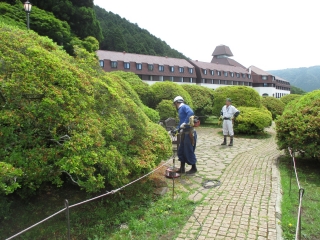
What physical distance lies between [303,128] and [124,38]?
51.5 metres

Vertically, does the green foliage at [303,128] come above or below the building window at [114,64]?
below

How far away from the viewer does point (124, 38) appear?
5316cm

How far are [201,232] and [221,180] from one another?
2320mm

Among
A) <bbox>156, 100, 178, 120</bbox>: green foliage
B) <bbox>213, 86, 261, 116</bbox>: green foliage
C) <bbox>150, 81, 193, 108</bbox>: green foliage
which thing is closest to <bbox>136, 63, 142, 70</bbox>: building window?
<bbox>213, 86, 261, 116</bbox>: green foliage

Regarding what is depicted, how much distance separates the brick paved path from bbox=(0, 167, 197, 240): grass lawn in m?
0.29

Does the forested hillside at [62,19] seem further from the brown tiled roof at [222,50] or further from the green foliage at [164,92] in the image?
the brown tiled roof at [222,50]

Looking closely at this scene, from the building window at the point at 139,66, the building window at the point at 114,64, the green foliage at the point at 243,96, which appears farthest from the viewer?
the building window at the point at 139,66

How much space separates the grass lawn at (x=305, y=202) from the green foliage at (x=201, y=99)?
9.81 metres

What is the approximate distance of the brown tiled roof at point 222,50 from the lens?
67750mm

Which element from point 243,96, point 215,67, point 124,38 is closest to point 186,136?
point 243,96

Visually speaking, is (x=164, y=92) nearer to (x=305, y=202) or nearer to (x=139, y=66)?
(x=305, y=202)

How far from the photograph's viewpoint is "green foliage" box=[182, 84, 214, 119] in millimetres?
16547

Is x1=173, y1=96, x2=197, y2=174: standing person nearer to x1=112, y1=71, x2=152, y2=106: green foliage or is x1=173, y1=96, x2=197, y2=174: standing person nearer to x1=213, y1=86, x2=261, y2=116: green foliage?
x1=112, y1=71, x2=152, y2=106: green foliage

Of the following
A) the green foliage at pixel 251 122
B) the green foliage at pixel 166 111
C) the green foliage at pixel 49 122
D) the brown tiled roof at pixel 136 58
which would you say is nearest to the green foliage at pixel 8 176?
the green foliage at pixel 49 122
